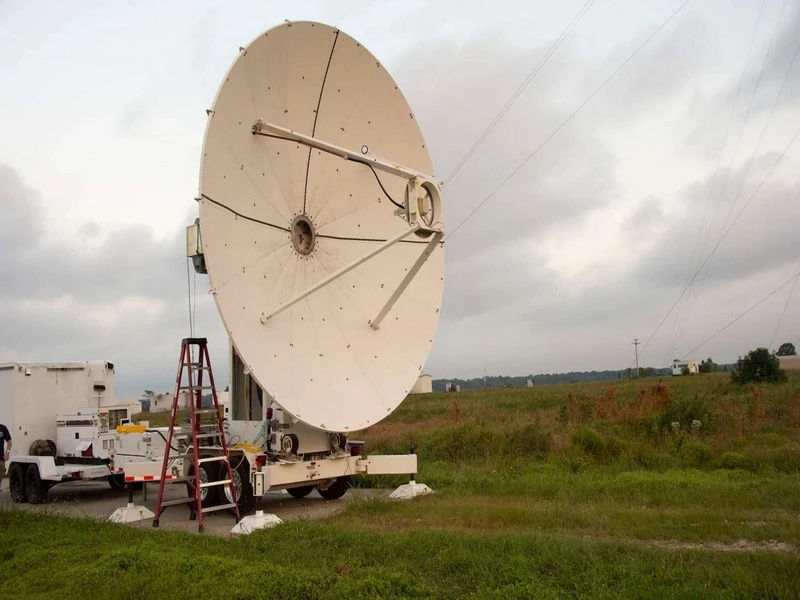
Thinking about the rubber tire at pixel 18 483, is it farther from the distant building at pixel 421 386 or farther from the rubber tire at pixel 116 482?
the distant building at pixel 421 386

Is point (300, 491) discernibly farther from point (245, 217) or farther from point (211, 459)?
point (245, 217)

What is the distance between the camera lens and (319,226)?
12305 mm

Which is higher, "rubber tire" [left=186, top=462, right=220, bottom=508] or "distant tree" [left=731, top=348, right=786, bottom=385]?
"distant tree" [left=731, top=348, right=786, bottom=385]

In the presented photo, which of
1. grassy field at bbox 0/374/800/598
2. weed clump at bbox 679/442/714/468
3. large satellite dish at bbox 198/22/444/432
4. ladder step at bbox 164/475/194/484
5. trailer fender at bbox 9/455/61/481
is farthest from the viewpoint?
trailer fender at bbox 9/455/61/481

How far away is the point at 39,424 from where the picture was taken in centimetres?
1650

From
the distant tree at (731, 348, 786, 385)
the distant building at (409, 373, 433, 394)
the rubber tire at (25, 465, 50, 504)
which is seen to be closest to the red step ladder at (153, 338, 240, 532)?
the distant building at (409, 373, 433, 394)

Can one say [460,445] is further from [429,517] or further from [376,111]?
[376,111]

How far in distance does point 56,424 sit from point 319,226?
882 centimetres

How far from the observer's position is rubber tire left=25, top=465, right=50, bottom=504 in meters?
15.4

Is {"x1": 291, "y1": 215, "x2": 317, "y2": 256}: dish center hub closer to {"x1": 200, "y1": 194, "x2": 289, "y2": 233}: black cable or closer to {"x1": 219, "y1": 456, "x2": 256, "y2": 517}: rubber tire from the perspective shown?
{"x1": 200, "y1": 194, "x2": 289, "y2": 233}: black cable

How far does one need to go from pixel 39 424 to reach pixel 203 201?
9.77 metres

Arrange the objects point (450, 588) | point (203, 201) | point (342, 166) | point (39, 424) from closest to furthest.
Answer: point (450, 588)
point (203, 201)
point (342, 166)
point (39, 424)

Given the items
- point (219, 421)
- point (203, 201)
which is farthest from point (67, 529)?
point (203, 201)

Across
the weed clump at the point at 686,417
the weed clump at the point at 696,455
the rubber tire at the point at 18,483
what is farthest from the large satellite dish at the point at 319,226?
the rubber tire at the point at 18,483
